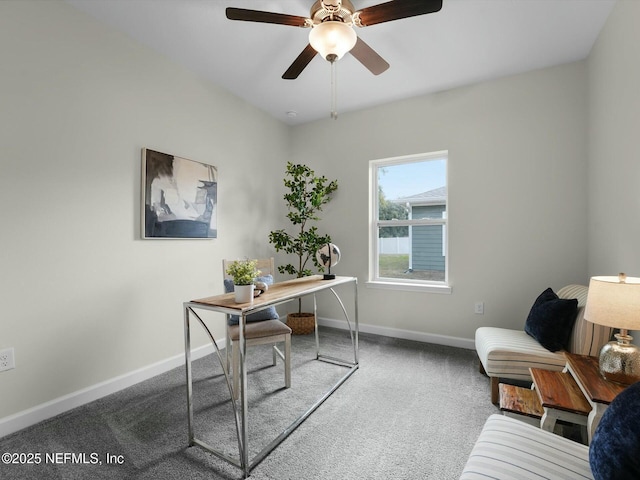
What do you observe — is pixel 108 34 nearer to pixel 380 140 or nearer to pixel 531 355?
pixel 380 140

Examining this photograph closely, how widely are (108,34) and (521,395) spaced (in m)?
3.77

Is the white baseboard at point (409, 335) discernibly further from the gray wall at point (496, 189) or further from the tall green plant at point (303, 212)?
the tall green plant at point (303, 212)

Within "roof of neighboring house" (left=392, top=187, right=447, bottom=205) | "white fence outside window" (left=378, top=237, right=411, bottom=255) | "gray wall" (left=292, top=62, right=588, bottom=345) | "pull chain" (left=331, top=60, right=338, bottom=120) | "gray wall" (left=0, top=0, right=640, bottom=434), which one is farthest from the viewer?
"white fence outside window" (left=378, top=237, right=411, bottom=255)

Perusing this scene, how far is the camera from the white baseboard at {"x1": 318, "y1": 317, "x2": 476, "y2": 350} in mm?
3281

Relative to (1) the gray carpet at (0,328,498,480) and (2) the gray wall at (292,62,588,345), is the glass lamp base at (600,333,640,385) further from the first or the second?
(2) the gray wall at (292,62,588,345)

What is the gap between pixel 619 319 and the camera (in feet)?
4.72

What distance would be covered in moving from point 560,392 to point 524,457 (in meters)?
0.66

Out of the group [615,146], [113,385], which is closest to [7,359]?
[113,385]

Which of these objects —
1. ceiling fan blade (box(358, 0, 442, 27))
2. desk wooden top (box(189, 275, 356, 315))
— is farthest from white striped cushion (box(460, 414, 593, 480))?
ceiling fan blade (box(358, 0, 442, 27))

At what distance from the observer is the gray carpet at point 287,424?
159 centimetres

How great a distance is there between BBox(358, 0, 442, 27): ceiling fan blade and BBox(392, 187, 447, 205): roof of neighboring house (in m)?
2.09

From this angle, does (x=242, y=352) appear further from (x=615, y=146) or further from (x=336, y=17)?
(x=615, y=146)

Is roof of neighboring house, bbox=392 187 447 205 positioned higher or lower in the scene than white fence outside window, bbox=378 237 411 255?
higher

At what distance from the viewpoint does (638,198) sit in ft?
5.93
